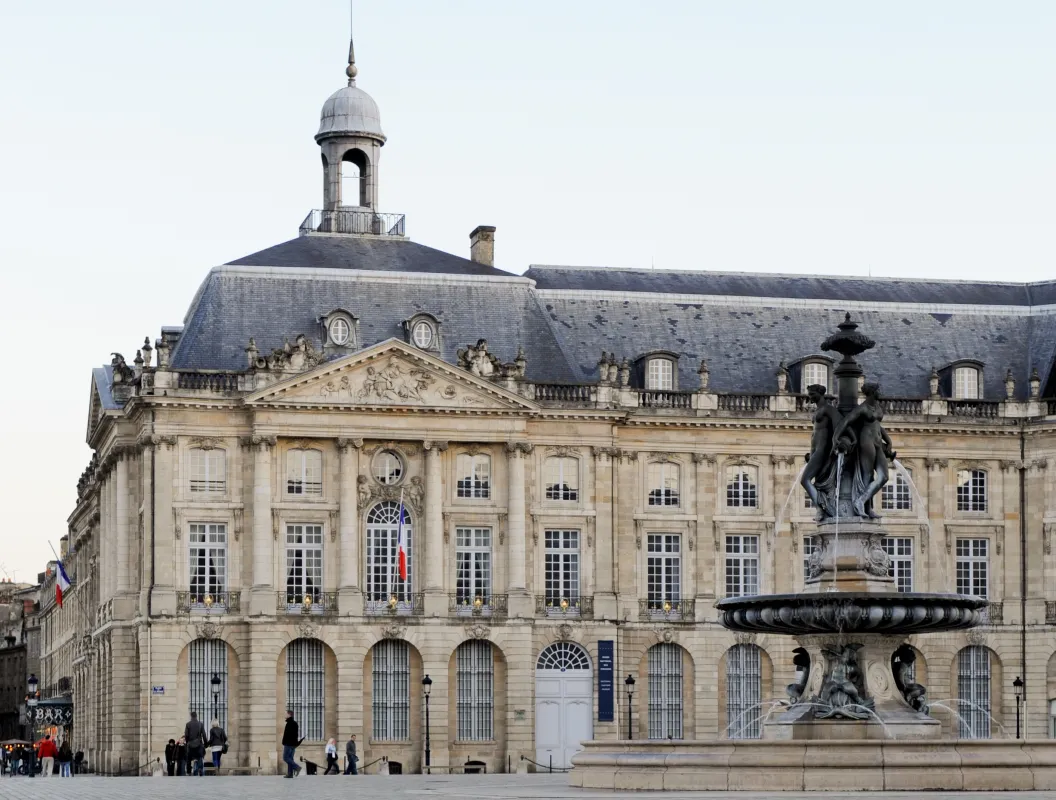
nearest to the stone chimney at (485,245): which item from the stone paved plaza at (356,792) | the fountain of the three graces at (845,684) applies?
the stone paved plaza at (356,792)

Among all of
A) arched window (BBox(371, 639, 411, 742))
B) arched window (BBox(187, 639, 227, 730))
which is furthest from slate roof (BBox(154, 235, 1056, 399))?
arched window (BBox(371, 639, 411, 742))

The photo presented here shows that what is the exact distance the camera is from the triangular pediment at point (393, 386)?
72.5 metres

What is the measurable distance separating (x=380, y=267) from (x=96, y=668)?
16.0 m

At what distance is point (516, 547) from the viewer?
73938 millimetres

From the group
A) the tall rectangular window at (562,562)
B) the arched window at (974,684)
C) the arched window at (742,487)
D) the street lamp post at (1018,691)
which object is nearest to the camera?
the tall rectangular window at (562,562)

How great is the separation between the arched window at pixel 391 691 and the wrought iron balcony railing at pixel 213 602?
4.39 m

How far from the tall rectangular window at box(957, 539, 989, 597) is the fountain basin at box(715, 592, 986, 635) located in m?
38.2

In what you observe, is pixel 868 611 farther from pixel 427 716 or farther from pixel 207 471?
pixel 207 471

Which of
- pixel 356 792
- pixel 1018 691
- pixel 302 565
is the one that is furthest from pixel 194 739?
pixel 1018 691

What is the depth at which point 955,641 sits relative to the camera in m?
78.1

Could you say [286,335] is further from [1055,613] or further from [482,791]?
[482,791]

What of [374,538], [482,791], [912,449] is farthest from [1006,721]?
[482,791]

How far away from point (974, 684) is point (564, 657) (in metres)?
13.5

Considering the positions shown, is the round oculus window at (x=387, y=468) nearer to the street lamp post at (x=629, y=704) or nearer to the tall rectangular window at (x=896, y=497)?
the street lamp post at (x=629, y=704)
